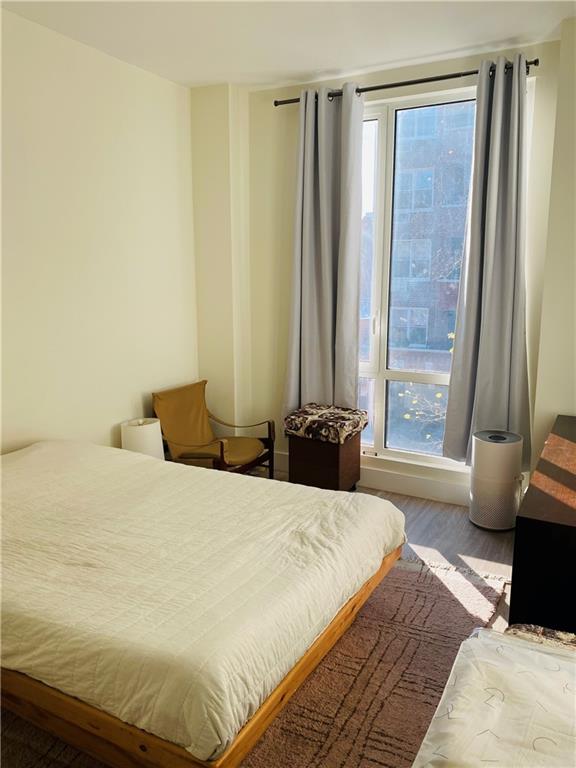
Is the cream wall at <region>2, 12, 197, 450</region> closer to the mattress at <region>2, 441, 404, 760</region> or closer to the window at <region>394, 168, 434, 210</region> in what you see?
the mattress at <region>2, 441, 404, 760</region>

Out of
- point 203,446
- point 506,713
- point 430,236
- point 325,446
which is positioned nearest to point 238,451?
point 203,446

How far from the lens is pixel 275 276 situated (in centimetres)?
457

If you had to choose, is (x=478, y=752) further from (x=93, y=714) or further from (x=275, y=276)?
(x=275, y=276)

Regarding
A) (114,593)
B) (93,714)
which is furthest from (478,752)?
(114,593)

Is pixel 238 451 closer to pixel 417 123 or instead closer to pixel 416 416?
pixel 416 416

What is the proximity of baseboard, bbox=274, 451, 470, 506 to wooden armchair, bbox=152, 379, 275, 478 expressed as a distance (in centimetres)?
74

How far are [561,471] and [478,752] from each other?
1.63 metres

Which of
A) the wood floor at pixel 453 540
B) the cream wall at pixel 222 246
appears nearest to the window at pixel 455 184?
the cream wall at pixel 222 246

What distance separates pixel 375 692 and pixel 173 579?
890mm

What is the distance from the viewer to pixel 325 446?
3.97 m

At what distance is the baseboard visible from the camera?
4.05m

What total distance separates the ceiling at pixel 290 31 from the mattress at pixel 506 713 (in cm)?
294

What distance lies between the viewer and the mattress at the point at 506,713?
1.16 meters

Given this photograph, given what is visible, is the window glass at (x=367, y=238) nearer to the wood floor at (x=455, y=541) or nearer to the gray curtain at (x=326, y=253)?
the gray curtain at (x=326, y=253)
